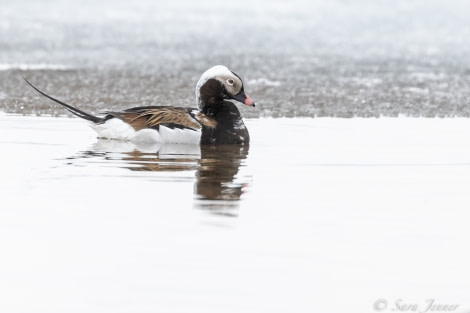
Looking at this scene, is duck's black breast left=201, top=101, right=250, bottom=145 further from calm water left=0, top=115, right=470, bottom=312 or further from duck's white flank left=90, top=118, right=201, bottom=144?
calm water left=0, top=115, right=470, bottom=312

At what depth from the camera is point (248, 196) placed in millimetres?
6309

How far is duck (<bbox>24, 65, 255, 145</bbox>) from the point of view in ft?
30.1

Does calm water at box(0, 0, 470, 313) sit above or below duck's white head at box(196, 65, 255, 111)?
below

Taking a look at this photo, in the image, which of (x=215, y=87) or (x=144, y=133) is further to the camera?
(x=215, y=87)

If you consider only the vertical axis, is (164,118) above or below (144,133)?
above

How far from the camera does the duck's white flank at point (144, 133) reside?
9.12 meters

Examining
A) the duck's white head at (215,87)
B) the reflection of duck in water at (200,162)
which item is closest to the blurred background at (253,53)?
the duck's white head at (215,87)

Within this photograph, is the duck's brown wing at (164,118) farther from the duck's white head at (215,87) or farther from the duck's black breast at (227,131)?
the duck's white head at (215,87)

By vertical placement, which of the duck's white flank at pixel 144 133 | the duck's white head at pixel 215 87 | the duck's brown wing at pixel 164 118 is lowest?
the duck's white flank at pixel 144 133

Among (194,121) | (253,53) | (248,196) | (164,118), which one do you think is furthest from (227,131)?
(253,53)

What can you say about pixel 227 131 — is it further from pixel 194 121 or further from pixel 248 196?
pixel 248 196

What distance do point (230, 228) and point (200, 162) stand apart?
272cm

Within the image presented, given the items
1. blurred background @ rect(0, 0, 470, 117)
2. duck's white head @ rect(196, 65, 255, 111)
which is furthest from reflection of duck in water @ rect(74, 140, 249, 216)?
blurred background @ rect(0, 0, 470, 117)

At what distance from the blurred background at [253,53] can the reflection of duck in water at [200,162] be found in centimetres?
267
